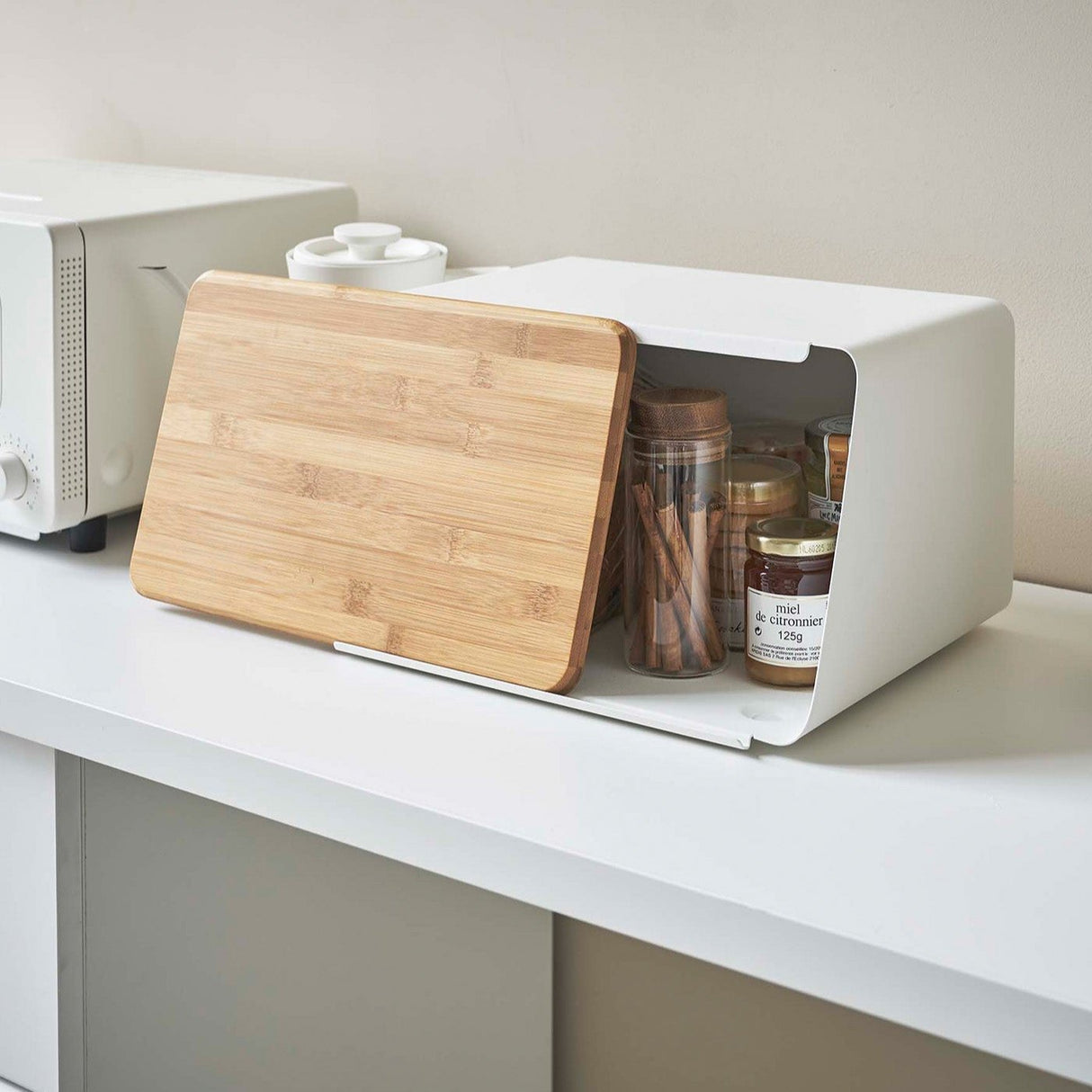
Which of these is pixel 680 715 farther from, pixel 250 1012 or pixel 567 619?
pixel 250 1012

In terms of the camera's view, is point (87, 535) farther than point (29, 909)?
Yes

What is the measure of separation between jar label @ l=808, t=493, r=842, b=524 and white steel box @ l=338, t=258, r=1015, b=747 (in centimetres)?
6

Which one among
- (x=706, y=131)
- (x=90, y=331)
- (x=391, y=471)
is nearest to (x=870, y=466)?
(x=391, y=471)

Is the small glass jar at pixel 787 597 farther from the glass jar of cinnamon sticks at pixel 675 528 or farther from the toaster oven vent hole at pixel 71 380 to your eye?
the toaster oven vent hole at pixel 71 380

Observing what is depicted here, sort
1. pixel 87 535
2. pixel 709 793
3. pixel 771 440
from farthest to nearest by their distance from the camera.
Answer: pixel 87 535, pixel 771 440, pixel 709 793

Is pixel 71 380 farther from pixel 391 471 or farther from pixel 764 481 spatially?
pixel 764 481

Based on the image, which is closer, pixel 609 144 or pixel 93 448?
pixel 93 448

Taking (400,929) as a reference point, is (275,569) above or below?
above

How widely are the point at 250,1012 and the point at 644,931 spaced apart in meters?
0.48

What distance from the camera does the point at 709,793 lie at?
0.74 m

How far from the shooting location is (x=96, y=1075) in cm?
93

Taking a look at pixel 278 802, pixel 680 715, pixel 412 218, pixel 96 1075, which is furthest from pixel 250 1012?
pixel 412 218

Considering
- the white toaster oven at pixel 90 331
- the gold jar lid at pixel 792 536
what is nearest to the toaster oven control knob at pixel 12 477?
the white toaster oven at pixel 90 331

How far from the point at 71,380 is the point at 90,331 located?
0.04m
